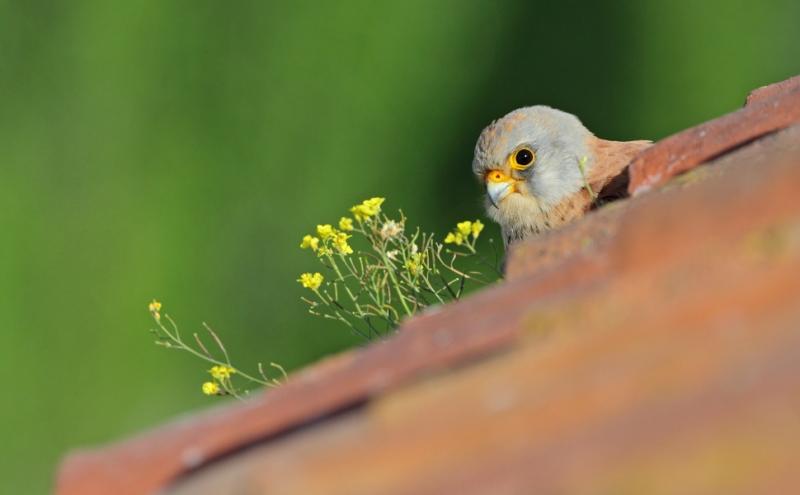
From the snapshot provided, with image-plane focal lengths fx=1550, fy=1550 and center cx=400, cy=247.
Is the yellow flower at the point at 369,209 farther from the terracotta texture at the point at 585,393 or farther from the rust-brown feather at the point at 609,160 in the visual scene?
the terracotta texture at the point at 585,393

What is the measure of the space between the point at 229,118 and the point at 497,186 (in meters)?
0.88

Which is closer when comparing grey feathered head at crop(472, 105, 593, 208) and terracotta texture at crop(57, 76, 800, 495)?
terracotta texture at crop(57, 76, 800, 495)

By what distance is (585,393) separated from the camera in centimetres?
124

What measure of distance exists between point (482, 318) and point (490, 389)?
0.65 feet

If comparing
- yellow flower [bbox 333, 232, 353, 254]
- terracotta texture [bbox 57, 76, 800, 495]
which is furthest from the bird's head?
terracotta texture [bbox 57, 76, 800, 495]

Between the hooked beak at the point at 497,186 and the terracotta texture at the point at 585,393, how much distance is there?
10.5 feet

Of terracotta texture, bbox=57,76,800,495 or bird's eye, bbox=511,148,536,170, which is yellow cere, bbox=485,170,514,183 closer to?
bird's eye, bbox=511,148,536,170

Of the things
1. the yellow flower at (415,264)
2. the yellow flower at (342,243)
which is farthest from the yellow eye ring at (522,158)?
the yellow flower at (415,264)

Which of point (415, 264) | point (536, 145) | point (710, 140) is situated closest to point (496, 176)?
point (536, 145)

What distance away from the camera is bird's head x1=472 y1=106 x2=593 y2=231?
463cm

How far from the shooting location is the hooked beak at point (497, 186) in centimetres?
476

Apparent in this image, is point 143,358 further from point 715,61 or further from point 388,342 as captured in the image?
point 388,342

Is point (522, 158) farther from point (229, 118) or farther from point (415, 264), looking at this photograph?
point (415, 264)

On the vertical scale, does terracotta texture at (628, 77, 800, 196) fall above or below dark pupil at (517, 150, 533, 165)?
above
